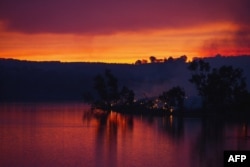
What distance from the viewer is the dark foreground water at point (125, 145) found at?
38750 millimetres

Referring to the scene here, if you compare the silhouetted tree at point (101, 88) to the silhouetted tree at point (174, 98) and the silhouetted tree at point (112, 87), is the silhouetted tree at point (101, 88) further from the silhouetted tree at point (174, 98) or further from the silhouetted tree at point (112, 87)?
the silhouetted tree at point (174, 98)

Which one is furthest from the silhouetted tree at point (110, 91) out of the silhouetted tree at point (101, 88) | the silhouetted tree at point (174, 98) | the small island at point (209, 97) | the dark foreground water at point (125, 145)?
the dark foreground water at point (125, 145)

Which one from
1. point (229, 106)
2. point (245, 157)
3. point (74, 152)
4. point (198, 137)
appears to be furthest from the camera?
point (229, 106)

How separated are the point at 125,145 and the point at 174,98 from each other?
4560cm

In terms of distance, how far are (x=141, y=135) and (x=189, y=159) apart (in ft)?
58.3

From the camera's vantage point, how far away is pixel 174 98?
9394cm

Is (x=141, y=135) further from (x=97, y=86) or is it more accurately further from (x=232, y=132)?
(x=97, y=86)

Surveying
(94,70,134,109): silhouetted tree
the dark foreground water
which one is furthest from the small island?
the dark foreground water

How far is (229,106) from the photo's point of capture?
285 feet

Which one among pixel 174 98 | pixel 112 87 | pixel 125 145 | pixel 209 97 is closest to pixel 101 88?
pixel 112 87

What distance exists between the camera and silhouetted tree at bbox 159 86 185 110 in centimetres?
9300

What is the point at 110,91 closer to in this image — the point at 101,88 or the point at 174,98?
the point at 101,88

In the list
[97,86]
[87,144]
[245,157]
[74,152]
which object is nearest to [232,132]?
[87,144]

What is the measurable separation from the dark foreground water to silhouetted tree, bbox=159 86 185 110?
19995 millimetres
